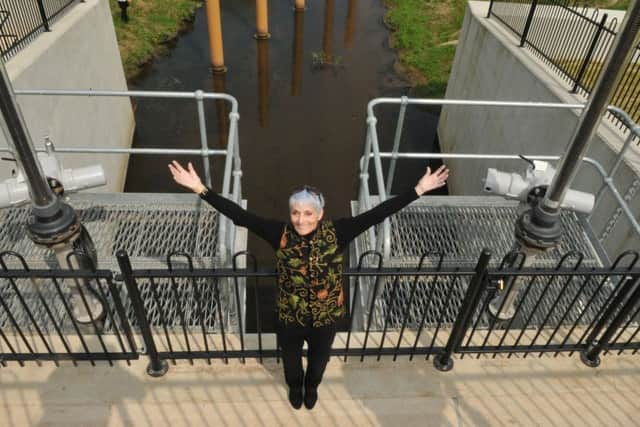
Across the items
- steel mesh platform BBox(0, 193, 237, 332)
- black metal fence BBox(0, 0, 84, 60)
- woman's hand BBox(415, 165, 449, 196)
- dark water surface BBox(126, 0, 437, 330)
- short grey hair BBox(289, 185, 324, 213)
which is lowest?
dark water surface BBox(126, 0, 437, 330)

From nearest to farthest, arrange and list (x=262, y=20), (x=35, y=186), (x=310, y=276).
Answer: (x=310, y=276) < (x=35, y=186) < (x=262, y=20)

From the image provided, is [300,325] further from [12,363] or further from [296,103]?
[296,103]

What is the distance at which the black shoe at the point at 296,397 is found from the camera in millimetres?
3951

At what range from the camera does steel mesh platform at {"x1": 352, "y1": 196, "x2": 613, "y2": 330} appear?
5.28 m

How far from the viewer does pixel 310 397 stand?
394cm

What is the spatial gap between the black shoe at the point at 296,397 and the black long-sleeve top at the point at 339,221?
1348 mm

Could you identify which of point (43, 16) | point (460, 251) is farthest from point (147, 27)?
point (460, 251)

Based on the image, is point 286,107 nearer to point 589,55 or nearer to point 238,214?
point 589,55

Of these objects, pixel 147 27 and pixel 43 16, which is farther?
pixel 147 27

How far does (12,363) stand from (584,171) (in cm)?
679

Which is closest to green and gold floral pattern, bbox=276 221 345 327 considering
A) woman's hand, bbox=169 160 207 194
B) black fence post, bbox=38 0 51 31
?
woman's hand, bbox=169 160 207 194

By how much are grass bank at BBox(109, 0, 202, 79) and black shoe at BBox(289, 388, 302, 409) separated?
1509 cm

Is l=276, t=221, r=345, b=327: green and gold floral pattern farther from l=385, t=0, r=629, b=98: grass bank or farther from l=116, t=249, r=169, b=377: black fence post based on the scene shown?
l=385, t=0, r=629, b=98: grass bank

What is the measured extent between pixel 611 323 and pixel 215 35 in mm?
13879
